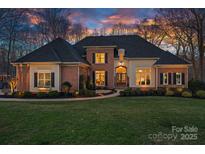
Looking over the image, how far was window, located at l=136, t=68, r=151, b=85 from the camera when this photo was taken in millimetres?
21572

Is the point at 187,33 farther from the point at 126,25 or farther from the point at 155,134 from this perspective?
the point at 155,134

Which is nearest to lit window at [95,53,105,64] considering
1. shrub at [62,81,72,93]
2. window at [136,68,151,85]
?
window at [136,68,151,85]

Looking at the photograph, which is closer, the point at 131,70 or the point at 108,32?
the point at 131,70

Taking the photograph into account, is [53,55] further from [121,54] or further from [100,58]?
[121,54]

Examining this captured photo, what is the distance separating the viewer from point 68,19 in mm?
26547

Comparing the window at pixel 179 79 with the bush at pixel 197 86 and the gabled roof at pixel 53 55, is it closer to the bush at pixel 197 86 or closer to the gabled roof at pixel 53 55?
the bush at pixel 197 86

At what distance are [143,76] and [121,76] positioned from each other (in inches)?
102

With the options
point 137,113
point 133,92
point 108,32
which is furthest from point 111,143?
point 108,32

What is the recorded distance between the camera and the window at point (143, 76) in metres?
21.6

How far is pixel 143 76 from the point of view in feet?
71.2
